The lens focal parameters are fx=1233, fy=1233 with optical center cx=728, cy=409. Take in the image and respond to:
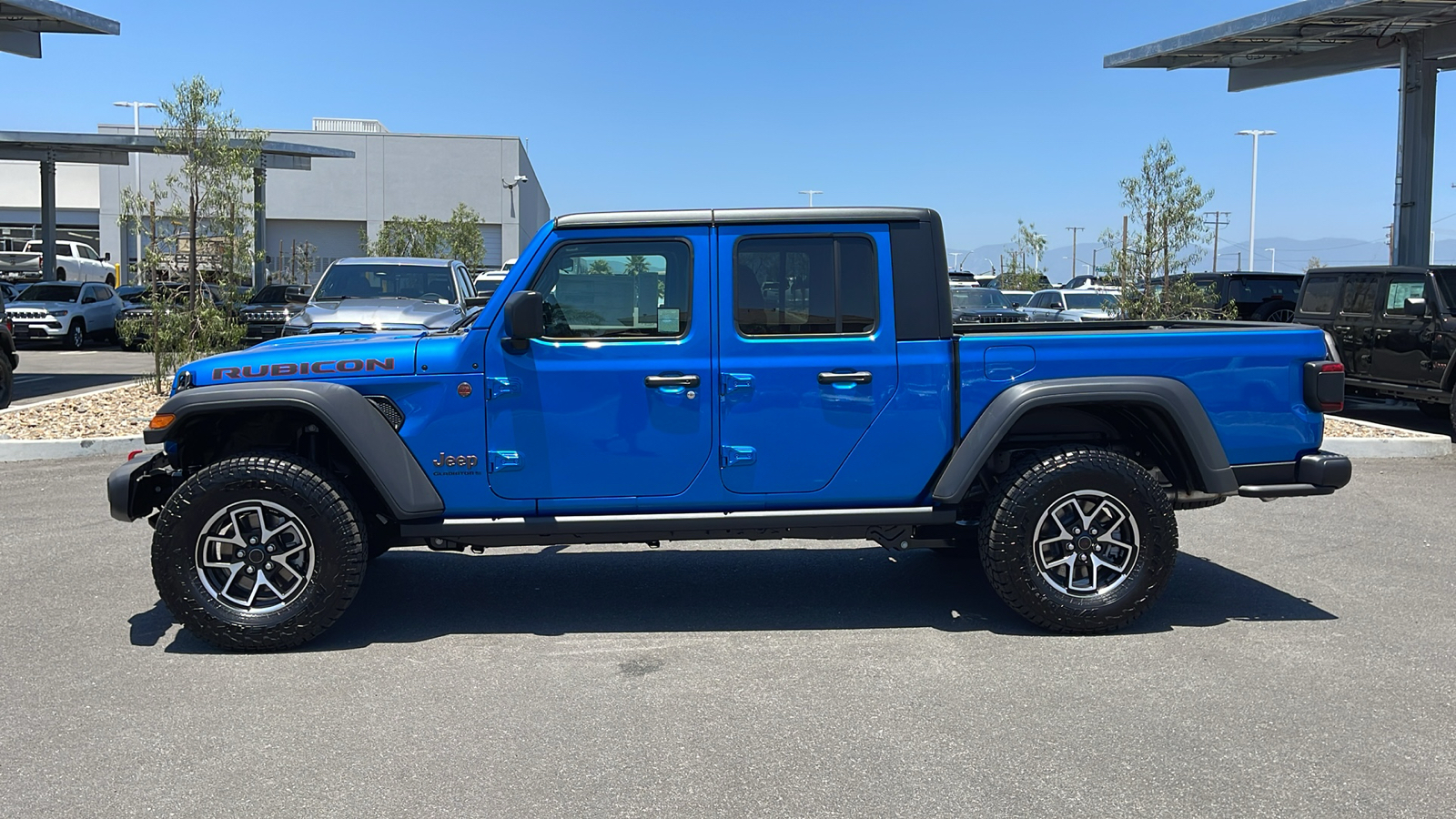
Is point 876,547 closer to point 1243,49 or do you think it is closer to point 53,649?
point 53,649

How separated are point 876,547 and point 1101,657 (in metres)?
2.48

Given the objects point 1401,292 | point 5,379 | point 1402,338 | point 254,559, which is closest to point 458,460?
point 254,559

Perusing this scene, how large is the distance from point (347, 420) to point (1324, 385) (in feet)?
14.7

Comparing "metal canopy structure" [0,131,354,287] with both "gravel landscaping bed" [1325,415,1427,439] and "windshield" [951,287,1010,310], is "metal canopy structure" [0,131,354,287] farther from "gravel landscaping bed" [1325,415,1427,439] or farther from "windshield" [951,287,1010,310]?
"gravel landscaping bed" [1325,415,1427,439]

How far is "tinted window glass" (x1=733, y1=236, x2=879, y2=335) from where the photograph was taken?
569 cm

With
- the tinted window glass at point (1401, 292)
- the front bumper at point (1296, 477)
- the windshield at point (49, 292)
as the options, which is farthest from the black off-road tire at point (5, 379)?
the tinted window glass at point (1401, 292)

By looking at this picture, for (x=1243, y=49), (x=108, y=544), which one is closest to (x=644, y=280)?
(x=108, y=544)

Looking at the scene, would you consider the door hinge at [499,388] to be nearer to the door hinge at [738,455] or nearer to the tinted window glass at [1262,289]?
the door hinge at [738,455]

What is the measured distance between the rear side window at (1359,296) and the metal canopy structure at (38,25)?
1853 centimetres

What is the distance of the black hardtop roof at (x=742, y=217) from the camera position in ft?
18.6

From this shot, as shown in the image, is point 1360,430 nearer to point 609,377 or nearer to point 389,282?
point 609,377

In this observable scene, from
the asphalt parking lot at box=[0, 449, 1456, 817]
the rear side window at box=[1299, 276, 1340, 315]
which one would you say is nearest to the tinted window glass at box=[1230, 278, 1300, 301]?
the rear side window at box=[1299, 276, 1340, 315]

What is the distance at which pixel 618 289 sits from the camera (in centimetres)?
569

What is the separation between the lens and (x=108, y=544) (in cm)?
767
